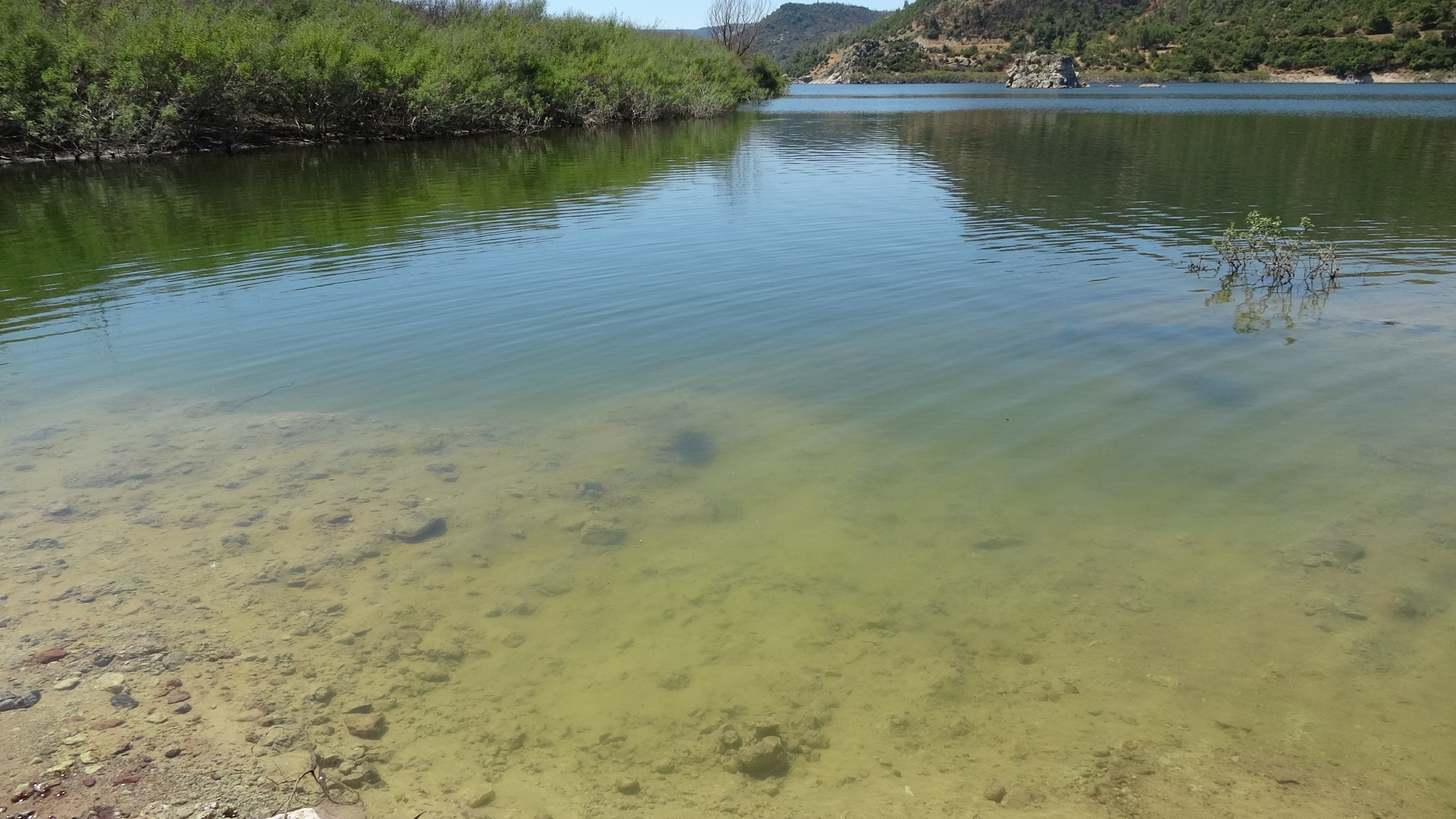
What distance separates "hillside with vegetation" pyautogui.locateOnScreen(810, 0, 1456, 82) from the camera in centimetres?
10856

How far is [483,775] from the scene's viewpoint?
12.3ft

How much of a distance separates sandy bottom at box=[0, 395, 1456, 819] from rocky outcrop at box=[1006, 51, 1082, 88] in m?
140

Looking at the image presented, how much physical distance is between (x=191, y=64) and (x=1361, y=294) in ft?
112

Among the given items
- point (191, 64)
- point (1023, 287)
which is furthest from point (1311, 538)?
point (191, 64)

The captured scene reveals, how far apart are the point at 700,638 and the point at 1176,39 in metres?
174

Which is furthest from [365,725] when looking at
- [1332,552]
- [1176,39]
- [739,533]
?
[1176,39]

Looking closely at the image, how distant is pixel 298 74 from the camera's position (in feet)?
107

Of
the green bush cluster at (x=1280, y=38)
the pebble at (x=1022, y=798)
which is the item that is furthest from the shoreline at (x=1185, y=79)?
the pebble at (x=1022, y=798)

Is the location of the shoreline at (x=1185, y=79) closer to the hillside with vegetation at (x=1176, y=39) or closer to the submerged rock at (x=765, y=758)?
the hillside with vegetation at (x=1176, y=39)

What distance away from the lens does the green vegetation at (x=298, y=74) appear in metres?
27.5

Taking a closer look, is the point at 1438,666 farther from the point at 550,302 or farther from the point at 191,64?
the point at 191,64

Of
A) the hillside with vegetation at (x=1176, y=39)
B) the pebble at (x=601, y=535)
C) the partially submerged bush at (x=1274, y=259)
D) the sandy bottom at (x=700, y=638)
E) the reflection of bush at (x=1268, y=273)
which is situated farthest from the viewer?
the hillside with vegetation at (x=1176, y=39)

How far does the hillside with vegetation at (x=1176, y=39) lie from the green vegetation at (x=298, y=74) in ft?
345

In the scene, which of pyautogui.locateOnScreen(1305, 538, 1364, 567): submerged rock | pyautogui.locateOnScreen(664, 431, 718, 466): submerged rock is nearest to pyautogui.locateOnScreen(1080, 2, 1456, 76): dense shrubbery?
pyautogui.locateOnScreen(1305, 538, 1364, 567): submerged rock
